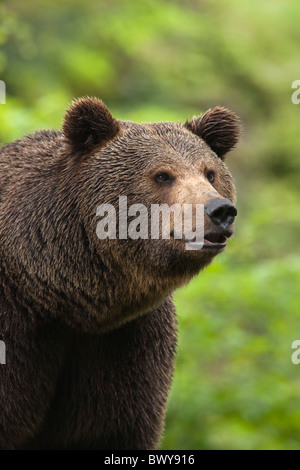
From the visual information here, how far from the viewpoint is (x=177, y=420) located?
25.3 ft

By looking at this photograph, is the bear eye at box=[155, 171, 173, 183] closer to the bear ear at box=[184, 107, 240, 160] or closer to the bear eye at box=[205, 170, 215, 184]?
the bear eye at box=[205, 170, 215, 184]

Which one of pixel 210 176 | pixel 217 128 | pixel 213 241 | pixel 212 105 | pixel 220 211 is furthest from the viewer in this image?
pixel 212 105

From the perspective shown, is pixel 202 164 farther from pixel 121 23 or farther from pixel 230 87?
pixel 230 87

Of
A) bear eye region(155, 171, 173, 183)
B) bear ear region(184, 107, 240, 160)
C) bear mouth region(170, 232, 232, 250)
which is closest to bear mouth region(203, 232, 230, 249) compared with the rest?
bear mouth region(170, 232, 232, 250)

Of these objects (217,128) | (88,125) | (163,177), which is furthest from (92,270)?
(217,128)

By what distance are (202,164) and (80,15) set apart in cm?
841

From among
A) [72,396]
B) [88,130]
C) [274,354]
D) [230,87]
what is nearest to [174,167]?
[88,130]

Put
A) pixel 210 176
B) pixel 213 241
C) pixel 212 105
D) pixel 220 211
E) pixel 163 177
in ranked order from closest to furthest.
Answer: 1. pixel 220 211
2. pixel 213 241
3. pixel 163 177
4. pixel 210 176
5. pixel 212 105

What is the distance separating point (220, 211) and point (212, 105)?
32.2 ft

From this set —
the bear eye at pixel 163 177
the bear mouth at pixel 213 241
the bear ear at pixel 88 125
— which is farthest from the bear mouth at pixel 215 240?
the bear ear at pixel 88 125

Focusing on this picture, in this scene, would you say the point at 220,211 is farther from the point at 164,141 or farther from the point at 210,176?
the point at 164,141

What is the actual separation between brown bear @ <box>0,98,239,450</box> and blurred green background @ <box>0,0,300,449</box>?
70.8 inches

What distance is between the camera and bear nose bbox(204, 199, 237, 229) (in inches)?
167

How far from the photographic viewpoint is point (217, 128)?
504 cm
